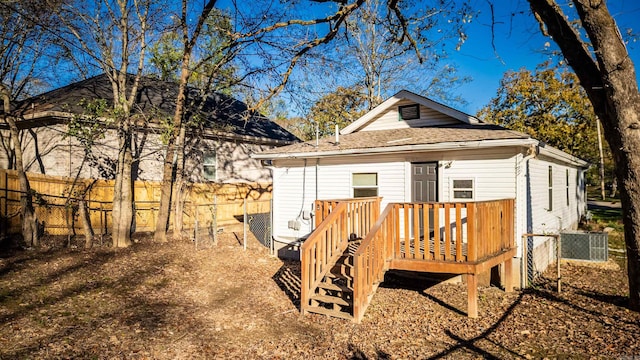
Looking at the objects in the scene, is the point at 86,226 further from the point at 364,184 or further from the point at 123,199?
the point at 364,184

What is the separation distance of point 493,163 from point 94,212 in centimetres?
1182

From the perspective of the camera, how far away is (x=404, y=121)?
11859 millimetres

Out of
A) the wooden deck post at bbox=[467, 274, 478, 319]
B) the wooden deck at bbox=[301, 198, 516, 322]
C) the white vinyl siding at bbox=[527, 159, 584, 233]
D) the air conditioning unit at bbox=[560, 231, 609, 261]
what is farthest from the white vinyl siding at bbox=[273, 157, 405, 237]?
the air conditioning unit at bbox=[560, 231, 609, 261]

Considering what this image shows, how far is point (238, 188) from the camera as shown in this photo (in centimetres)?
1639

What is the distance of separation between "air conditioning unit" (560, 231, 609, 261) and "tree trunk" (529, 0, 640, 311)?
460cm

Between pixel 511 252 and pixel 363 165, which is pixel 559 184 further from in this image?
pixel 363 165

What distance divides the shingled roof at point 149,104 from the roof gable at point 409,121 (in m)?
3.92

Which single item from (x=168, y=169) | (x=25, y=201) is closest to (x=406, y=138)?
(x=168, y=169)

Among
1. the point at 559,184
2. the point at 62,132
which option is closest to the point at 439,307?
the point at 559,184

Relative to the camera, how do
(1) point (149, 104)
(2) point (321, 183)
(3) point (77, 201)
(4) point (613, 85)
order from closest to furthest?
(4) point (613, 85), (2) point (321, 183), (3) point (77, 201), (1) point (149, 104)

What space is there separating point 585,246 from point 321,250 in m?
8.40

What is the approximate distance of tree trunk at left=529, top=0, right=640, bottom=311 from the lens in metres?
6.16

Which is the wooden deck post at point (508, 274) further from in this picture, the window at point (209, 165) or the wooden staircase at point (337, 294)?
the window at point (209, 165)

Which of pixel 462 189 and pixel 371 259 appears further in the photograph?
pixel 462 189
